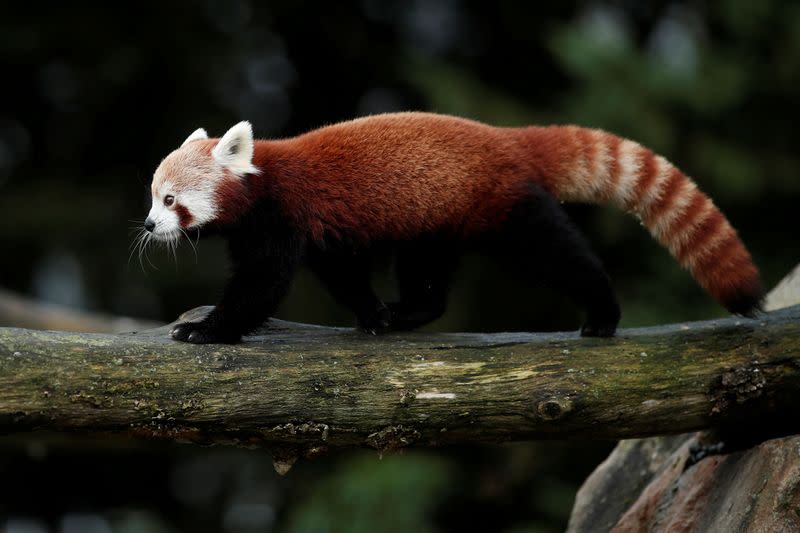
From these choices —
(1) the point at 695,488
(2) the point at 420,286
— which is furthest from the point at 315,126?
(1) the point at 695,488

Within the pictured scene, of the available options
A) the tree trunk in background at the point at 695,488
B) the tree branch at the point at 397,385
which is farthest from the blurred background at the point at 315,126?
the tree branch at the point at 397,385

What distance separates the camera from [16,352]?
2.98 meters

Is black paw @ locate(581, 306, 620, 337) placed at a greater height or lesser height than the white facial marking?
lesser

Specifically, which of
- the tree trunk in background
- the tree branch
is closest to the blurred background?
the tree trunk in background

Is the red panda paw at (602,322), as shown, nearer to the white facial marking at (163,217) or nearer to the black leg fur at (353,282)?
the black leg fur at (353,282)

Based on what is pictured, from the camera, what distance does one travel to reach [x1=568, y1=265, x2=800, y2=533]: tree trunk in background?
3307 mm

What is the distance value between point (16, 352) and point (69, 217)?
567 centimetres

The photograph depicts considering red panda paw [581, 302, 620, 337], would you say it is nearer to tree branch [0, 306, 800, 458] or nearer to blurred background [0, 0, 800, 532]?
tree branch [0, 306, 800, 458]

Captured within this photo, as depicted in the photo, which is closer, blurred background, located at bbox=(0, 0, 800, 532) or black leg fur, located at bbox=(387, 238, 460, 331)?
black leg fur, located at bbox=(387, 238, 460, 331)

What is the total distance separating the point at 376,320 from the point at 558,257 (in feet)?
2.56

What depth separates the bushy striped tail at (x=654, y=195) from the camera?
12.1ft

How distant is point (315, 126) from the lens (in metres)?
8.73

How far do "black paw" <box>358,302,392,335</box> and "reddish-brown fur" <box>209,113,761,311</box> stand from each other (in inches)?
12.6

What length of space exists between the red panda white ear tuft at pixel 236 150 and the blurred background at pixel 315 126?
11.8ft
